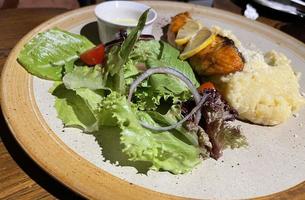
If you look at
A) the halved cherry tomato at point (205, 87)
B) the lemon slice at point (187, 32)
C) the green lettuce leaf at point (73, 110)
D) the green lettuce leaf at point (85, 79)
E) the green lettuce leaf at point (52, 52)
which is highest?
the lemon slice at point (187, 32)

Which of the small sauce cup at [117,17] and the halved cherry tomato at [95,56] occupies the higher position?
the small sauce cup at [117,17]

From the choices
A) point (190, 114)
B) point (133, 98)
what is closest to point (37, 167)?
point (133, 98)

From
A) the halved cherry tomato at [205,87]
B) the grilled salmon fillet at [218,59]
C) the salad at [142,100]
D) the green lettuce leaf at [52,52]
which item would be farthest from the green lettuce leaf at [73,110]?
the grilled salmon fillet at [218,59]

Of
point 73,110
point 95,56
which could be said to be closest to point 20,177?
point 73,110

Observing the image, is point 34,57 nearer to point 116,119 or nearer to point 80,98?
point 80,98

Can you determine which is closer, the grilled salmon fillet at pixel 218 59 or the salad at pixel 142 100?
the salad at pixel 142 100

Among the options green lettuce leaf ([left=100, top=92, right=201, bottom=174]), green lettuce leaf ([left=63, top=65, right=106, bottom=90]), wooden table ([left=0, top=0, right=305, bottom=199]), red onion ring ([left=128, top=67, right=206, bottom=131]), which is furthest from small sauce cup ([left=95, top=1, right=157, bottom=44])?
wooden table ([left=0, top=0, right=305, bottom=199])

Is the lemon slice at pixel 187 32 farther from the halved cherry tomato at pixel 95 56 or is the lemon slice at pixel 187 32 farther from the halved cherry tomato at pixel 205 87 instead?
the halved cherry tomato at pixel 95 56

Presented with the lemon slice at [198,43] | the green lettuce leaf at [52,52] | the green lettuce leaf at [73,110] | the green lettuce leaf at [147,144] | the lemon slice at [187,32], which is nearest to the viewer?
the green lettuce leaf at [147,144]

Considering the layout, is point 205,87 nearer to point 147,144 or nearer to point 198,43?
point 198,43
